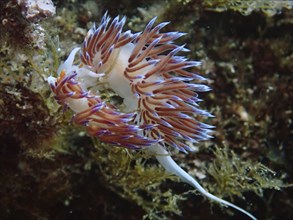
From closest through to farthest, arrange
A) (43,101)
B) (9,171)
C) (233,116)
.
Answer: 1. (43,101)
2. (9,171)
3. (233,116)

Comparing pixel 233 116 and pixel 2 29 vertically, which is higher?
pixel 2 29

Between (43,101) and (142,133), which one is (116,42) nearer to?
(142,133)

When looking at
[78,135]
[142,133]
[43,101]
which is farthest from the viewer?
[78,135]

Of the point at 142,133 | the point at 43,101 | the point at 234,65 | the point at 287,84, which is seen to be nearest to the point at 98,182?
the point at 43,101

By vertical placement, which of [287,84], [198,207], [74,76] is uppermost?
[74,76]
